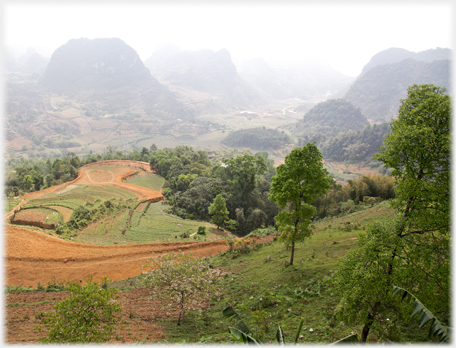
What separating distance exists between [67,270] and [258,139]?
136563 millimetres

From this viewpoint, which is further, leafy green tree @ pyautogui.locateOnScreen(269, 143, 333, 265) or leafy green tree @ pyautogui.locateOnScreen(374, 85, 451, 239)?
leafy green tree @ pyautogui.locateOnScreen(269, 143, 333, 265)

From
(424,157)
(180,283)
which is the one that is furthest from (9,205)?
(424,157)

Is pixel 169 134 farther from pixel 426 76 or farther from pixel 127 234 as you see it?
pixel 426 76

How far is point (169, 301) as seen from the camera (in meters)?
14.5

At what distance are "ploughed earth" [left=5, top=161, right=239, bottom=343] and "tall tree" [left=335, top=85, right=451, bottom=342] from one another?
932cm

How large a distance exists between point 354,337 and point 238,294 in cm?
1056

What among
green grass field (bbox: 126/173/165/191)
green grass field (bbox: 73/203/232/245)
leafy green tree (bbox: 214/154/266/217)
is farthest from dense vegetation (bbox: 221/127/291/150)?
green grass field (bbox: 73/203/232/245)

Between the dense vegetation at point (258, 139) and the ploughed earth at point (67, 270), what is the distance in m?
125

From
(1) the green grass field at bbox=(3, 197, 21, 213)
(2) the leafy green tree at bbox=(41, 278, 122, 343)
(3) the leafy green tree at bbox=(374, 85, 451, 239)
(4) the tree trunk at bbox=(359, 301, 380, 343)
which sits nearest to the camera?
(3) the leafy green tree at bbox=(374, 85, 451, 239)

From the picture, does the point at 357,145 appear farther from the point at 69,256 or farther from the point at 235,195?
the point at 69,256

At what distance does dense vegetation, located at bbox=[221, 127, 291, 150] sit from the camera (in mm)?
147750

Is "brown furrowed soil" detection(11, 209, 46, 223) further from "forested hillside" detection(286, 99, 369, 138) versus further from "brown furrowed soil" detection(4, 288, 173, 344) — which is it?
"forested hillside" detection(286, 99, 369, 138)

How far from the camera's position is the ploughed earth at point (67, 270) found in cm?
1201

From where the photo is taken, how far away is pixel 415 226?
771cm
